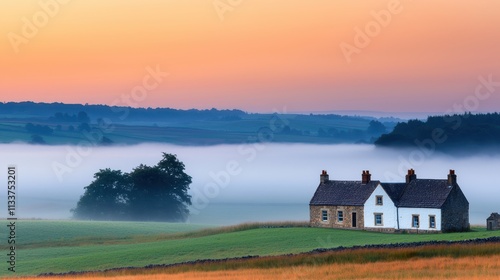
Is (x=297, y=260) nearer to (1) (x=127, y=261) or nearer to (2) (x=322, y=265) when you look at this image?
(2) (x=322, y=265)

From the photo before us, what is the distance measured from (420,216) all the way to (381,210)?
3901 mm

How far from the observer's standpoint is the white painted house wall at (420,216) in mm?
89238

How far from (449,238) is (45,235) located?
156ft

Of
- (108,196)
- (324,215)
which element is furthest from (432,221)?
(108,196)

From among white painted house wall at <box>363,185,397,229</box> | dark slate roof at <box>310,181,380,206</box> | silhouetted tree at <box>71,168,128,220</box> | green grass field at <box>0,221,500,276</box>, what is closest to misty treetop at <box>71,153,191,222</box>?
silhouetted tree at <box>71,168,128,220</box>

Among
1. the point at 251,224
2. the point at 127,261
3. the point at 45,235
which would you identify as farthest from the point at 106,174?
the point at 127,261

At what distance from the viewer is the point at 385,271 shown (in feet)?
169

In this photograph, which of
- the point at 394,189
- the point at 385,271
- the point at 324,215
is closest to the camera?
the point at 385,271

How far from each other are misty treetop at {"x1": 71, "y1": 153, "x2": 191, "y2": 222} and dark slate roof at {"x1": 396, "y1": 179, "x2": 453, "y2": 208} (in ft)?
217

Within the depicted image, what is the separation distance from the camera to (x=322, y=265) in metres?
57.6

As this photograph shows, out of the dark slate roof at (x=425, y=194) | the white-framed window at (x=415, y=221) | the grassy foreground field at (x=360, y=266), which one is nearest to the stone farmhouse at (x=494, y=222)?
the dark slate roof at (x=425, y=194)

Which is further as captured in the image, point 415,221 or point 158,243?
point 158,243

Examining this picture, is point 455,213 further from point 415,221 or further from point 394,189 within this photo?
point 394,189

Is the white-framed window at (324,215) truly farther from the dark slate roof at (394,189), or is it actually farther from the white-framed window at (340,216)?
the dark slate roof at (394,189)
